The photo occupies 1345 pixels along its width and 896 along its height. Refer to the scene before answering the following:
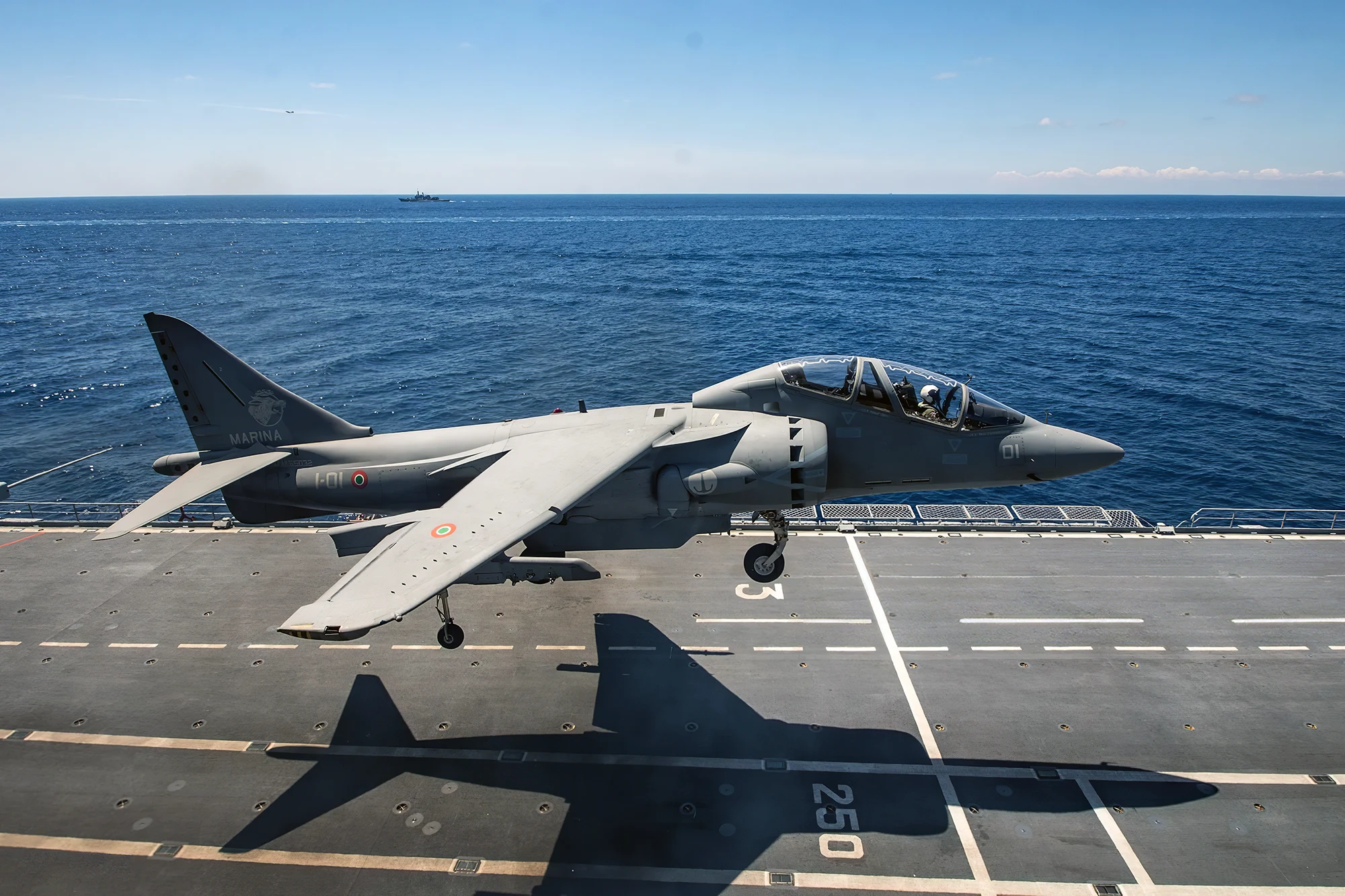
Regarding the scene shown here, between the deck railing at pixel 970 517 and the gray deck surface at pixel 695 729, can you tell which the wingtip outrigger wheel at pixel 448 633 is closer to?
the gray deck surface at pixel 695 729

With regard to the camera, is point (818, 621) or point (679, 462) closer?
point (679, 462)

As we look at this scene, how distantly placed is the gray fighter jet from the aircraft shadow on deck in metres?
3.06

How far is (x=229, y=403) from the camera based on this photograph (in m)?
18.8

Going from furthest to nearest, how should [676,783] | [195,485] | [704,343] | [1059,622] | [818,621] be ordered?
[704,343], [818,621], [1059,622], [195,485], [676,783]

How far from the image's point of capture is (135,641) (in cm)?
1977

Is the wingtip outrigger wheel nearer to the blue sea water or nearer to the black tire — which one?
the black tire

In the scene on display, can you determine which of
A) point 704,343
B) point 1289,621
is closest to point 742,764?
point 1289,621

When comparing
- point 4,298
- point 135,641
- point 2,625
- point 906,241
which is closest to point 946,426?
point 135,641

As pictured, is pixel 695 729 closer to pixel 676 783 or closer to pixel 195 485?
pixel 676 783

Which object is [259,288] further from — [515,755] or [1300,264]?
[1300,264]

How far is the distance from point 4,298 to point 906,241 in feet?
640

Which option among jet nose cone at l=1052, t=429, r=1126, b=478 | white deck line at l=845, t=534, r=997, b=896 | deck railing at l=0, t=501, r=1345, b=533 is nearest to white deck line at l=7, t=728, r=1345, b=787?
white deck line at l=845, t=534, r=997, b=896

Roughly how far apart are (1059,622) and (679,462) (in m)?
12.7

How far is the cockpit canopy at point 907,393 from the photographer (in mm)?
16000
